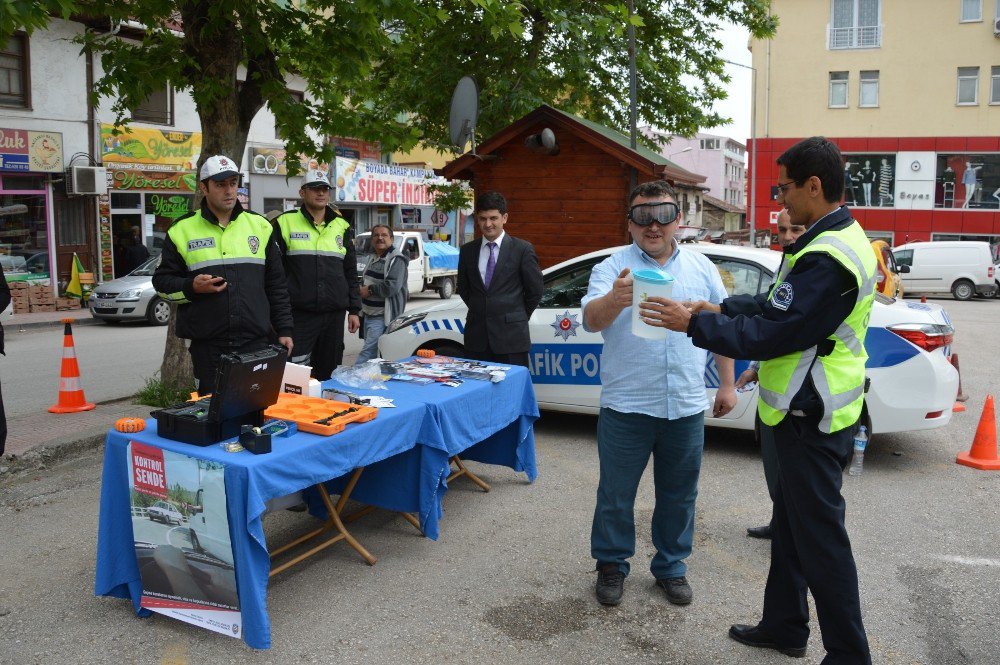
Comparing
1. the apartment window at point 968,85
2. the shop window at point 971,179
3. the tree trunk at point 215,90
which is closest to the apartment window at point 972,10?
the apartment window at point 968,85

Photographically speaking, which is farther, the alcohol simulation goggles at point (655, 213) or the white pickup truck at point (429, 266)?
the white pickup truck at point (429, 266)

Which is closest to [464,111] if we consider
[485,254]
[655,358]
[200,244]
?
[485,254]

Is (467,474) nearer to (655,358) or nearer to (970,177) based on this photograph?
(655,358)

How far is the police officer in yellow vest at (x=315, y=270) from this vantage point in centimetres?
630

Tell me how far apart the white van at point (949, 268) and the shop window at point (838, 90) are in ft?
39.8

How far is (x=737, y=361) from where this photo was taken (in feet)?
21.0

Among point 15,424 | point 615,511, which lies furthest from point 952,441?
point 15,424

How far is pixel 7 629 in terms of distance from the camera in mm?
3791

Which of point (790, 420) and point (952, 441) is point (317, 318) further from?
point (952, 441)

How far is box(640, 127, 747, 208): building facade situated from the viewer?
291 feet

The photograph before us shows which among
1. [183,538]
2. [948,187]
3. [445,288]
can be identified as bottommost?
[183,538]

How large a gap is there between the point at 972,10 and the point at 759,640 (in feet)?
125

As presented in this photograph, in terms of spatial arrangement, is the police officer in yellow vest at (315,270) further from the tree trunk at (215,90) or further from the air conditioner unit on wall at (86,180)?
the air conditioner unit on wall at (86,180)

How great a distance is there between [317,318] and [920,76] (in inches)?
1404
